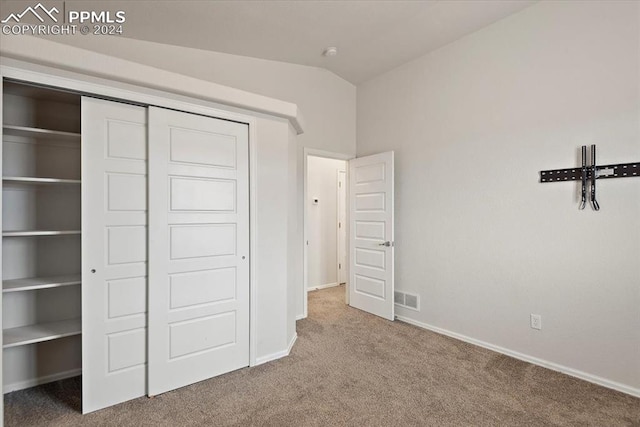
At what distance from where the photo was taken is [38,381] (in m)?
2.38

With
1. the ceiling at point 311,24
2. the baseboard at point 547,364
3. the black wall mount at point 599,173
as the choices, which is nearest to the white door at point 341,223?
the baseboard at point 547,364

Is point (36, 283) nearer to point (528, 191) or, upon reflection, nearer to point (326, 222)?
point (528, 191)

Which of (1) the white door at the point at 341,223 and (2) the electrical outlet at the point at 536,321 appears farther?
(1) the white door at the point at 341,223

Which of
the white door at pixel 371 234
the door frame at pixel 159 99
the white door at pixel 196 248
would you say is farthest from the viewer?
the white door at pixel 371 234

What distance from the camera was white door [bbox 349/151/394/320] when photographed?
152 inches

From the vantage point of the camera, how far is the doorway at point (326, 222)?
17.7ft

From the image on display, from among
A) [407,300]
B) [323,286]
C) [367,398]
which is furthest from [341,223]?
[367,398]

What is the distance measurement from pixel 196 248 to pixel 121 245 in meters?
0.49

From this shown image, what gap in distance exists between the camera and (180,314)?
2350 mm

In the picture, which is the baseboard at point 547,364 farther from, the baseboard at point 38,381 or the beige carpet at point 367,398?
the baseboard at point 38,381

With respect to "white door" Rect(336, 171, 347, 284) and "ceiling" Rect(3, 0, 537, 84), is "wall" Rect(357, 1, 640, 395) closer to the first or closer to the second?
"ceiling" Rect(3, 0, 537, 84)

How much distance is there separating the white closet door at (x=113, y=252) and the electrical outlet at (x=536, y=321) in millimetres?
3157

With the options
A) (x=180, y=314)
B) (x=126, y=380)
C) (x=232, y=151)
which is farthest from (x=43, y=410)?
(x=232, y=151)

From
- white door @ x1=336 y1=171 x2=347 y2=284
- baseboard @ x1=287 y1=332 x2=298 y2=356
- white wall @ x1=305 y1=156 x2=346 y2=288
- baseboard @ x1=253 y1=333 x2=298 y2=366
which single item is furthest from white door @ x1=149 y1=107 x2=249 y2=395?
white door @ x1=336 y1=171 x2=347 y2=284
